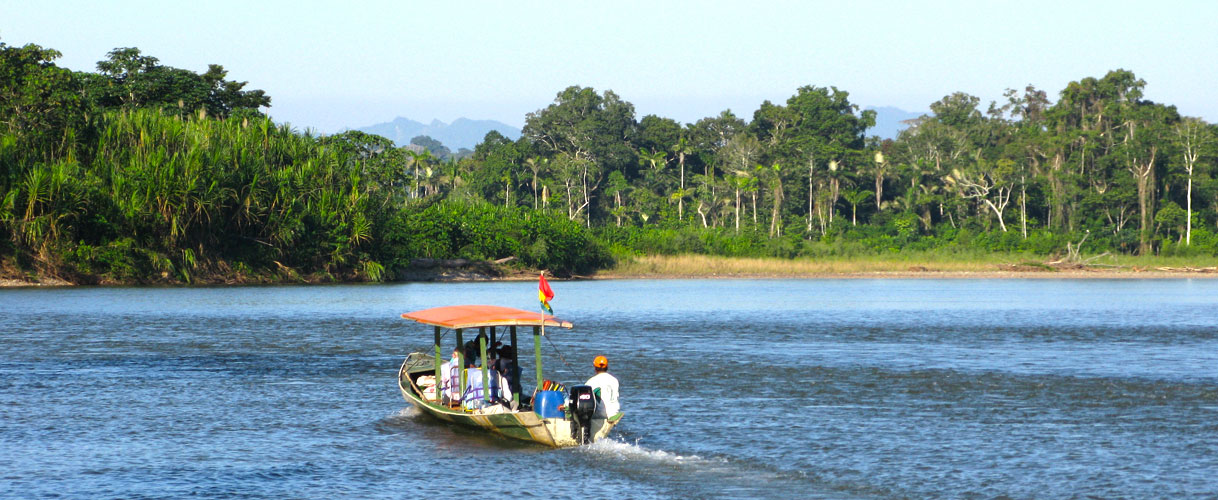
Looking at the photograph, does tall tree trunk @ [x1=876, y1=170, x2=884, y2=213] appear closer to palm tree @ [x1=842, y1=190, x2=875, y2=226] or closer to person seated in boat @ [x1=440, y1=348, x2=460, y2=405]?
palm tree @ [x1=842, y1=190, x2=875, y2=226]

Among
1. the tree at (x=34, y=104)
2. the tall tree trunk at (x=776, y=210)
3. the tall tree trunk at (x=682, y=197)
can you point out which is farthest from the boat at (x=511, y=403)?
the tall tree trunk at (x=682, y=197)

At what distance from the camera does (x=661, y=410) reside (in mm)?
20062

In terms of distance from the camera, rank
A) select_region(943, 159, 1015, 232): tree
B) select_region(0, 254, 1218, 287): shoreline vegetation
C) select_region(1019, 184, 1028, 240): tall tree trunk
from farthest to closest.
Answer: select_region(943, 159, 1015, 232): tree
select_region(1019, 184, 1028, 240): tall tree trunk
select_region(0, 254, 1218, 287): shoreline vegetation

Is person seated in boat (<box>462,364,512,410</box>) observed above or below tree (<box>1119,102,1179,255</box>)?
below

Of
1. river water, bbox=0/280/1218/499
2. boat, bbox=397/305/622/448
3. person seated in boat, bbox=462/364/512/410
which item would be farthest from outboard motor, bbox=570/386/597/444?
person seated in boat, bbox=462/364/512/410

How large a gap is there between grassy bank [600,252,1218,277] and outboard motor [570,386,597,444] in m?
61.8

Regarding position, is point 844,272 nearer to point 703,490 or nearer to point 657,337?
point 657,337

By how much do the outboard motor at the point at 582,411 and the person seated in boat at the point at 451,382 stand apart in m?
2.56

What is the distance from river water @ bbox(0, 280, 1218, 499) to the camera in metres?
14.4

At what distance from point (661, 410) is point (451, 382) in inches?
155

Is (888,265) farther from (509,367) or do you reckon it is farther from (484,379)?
(484,379)

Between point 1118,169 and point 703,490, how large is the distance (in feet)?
279

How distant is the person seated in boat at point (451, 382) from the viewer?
17.9 metres

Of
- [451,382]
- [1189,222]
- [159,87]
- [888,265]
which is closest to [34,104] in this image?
[159,87]
